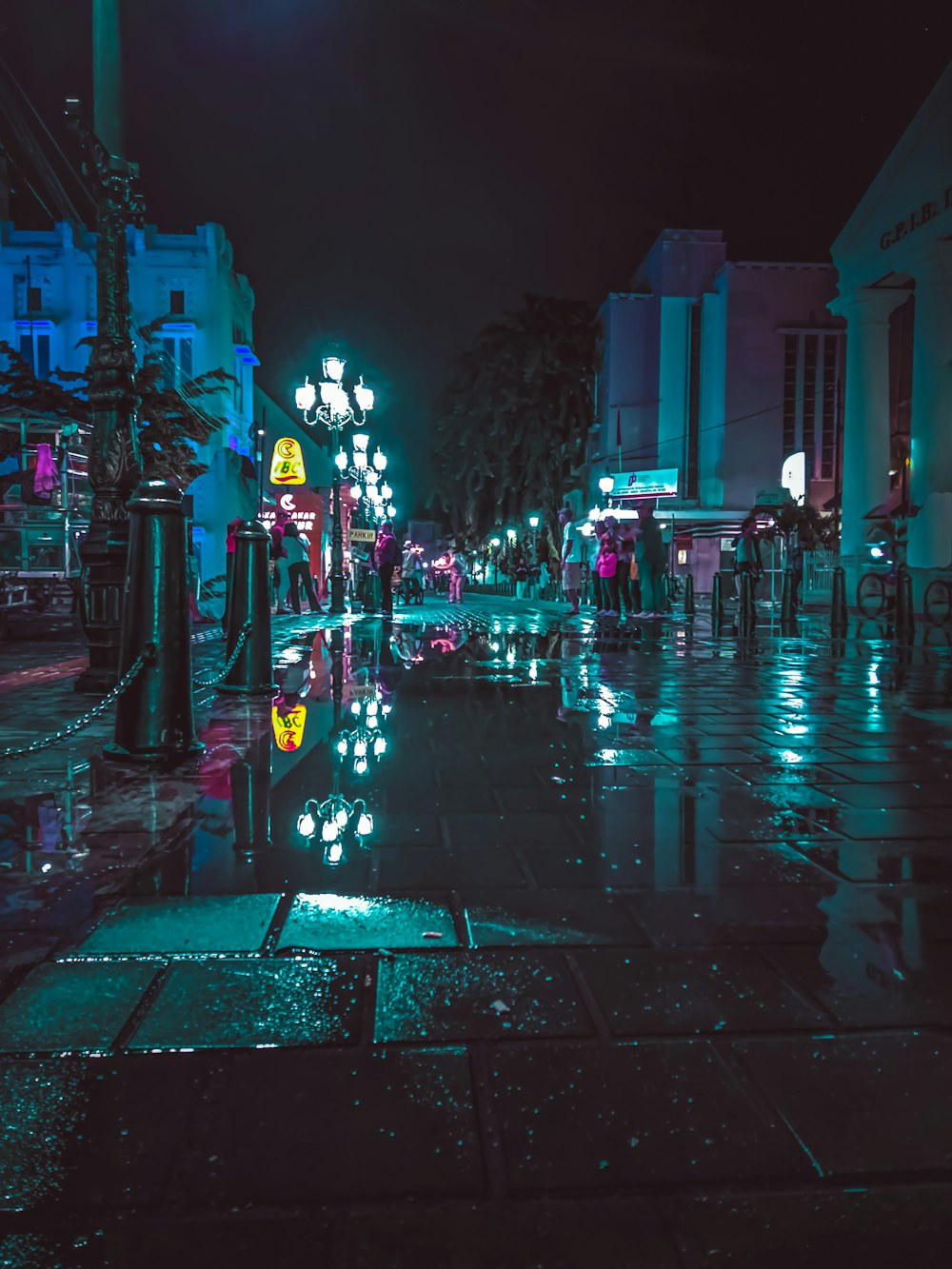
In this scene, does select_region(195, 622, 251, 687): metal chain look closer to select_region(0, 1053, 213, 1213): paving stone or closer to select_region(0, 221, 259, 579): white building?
select_region(0, 1053, 213, 1213): paving stone

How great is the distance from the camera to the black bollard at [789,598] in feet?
51.9

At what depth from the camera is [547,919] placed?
2568 mm

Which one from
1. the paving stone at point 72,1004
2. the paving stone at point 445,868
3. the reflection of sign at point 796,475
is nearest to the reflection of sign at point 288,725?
the paving stone at point 445,868

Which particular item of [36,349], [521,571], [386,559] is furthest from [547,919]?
[521,571]

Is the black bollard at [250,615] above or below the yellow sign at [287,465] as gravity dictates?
below

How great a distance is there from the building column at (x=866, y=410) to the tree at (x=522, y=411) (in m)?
25.8

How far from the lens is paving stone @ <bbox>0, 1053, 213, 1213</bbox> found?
143 cm

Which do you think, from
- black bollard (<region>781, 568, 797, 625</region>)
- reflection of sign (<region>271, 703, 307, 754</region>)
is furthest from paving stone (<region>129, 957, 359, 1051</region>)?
black bollard (<region>781, 568, 797, 625</region>)

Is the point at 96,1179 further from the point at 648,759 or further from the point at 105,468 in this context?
the point at 105,468

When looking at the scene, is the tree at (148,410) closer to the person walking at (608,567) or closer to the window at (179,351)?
the person walking at (608,567)

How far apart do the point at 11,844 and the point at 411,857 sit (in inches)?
57.9

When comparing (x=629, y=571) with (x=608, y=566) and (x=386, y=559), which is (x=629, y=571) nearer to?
(x=608, y=566)

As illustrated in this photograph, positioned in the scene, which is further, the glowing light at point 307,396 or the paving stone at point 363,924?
the glowing light at point 307,396

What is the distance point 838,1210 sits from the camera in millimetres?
1376
